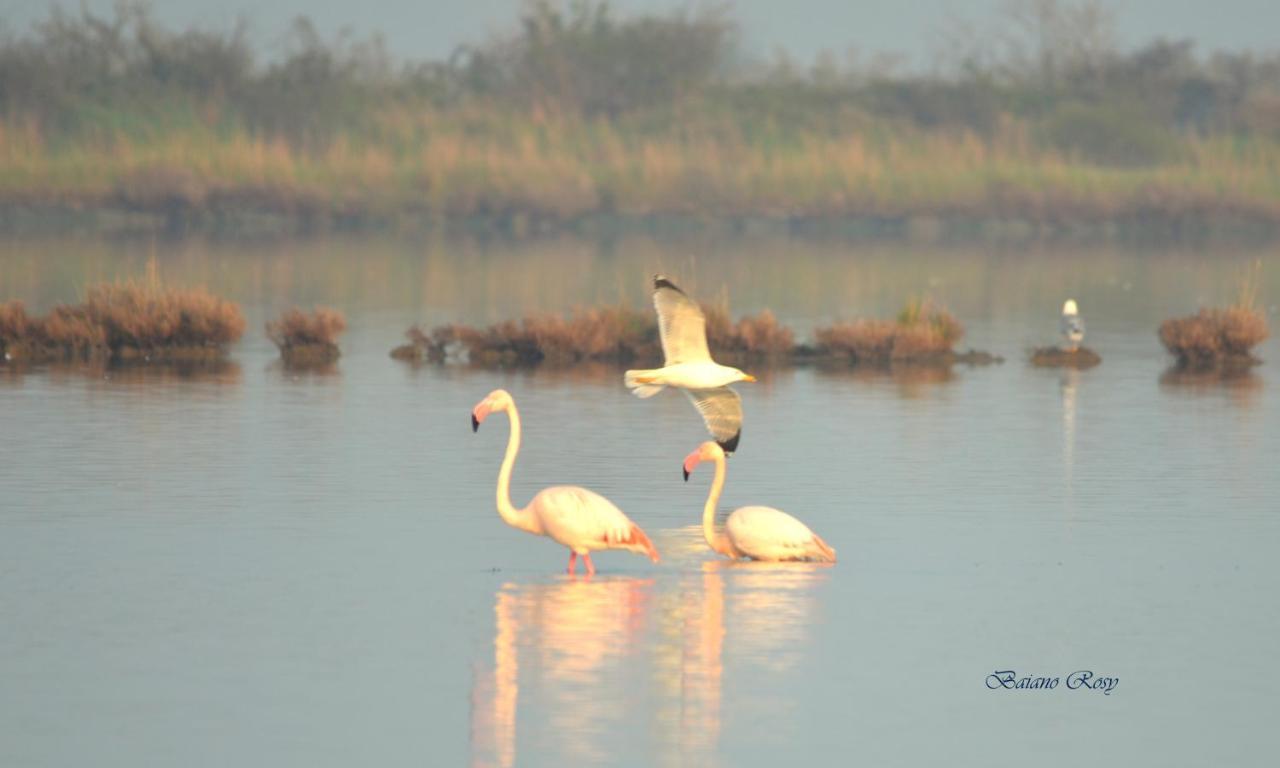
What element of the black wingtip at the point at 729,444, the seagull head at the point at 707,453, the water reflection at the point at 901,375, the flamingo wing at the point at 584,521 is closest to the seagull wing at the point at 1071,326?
the water reflection at the point at 901,375

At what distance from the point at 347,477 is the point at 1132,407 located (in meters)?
7.17

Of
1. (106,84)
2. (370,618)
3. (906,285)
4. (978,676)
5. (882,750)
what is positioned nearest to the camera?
(882,750)

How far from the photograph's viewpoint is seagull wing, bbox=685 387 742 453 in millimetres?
14781

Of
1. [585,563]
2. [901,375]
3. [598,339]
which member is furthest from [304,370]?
[585,563]

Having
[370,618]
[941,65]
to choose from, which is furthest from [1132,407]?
[941,65]

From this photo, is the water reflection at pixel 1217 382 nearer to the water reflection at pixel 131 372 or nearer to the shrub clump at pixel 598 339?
the shrub clump at pixel 598 339

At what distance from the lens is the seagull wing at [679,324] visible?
14.6 m

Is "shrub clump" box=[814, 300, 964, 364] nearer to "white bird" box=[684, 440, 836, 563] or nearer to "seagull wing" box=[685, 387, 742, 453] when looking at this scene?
"seagull wing" box=[685, 387, 742, 453]

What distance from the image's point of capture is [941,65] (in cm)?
7900

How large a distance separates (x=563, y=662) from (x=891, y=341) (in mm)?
13719

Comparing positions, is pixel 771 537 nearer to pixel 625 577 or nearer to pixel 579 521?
pixel 625 577

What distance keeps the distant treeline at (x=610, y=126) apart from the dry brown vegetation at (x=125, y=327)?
2638 cm

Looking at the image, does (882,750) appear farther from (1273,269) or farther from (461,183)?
(461,183)

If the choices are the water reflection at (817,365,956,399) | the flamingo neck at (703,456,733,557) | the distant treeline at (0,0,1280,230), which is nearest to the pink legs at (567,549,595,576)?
the flamingo neck at (703,456,733,557)
